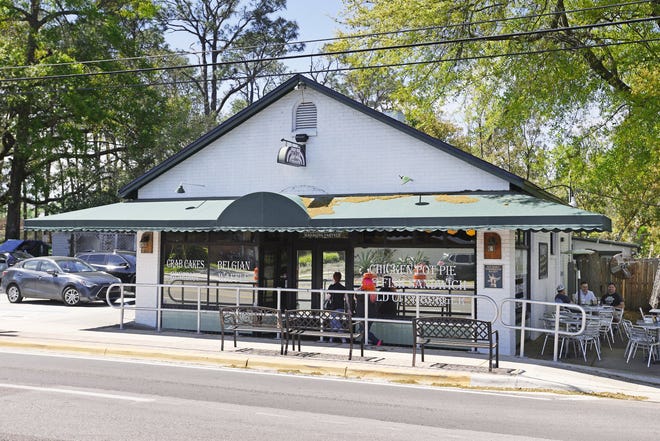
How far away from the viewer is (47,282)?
21469mm

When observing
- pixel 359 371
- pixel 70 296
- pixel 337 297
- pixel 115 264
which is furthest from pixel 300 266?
pixel 115 264

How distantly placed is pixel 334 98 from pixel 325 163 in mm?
1541

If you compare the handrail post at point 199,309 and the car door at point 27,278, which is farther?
the car door at point 27,278

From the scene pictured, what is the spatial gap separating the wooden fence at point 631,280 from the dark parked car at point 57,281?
1631 centimetres

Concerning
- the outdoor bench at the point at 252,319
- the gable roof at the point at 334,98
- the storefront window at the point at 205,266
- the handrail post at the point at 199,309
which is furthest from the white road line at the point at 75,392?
the gable roof at the point at 334,98

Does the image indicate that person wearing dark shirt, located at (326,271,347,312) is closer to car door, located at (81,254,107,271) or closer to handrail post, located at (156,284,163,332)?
handrail post, located at (156,284,163,332)

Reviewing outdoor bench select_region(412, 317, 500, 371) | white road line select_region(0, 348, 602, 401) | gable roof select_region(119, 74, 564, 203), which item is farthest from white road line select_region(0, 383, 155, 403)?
gable roof select_region(119, 74, 564, 203)

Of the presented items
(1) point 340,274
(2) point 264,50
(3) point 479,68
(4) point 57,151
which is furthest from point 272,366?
(2) point 264,50

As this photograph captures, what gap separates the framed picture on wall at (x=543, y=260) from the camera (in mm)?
16938

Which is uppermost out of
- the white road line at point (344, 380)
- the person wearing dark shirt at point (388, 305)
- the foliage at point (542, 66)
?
the foliage at point (542, 66)

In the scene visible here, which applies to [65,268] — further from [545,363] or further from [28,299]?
[545,363]

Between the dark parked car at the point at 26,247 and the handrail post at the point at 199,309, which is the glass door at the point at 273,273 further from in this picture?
the dark parked car at the point at 26,247

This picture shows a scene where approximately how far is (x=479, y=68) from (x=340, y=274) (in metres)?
9.02

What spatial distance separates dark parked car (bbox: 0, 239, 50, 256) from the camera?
Answer: 3241cm
